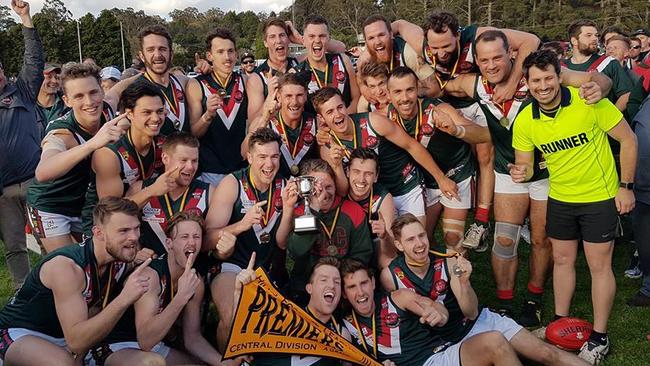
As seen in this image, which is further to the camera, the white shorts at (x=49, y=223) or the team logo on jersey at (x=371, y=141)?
the team logo on jersey at (x=371, y=141)

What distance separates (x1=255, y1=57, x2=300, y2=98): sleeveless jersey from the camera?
20.4 feet

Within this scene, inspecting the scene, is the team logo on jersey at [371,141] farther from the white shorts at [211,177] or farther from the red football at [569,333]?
the red football at [569,333]

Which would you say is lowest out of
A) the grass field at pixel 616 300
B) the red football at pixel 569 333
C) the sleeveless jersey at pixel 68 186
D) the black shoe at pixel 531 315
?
the grass field at pixel 616 300

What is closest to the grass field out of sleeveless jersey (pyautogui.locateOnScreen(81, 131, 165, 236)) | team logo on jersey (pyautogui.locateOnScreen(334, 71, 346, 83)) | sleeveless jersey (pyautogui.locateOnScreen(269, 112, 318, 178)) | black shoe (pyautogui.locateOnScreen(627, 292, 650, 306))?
black shoe (pyautogui.locateOnScreen(627, 292, 650, 306))

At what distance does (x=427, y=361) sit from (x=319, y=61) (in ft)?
11.4

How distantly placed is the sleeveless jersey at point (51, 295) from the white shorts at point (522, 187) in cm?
344

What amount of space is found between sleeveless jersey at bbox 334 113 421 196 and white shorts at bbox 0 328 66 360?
110 inches

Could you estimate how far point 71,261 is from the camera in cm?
366

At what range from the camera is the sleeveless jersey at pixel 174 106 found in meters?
5.49

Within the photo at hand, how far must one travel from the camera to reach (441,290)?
13.9 ft

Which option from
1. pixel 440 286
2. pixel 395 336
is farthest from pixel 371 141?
pixel 395 336

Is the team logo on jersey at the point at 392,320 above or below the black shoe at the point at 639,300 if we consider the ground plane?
above

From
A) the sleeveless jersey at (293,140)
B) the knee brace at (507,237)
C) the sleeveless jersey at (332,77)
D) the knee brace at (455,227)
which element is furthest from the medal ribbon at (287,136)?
the knee brace at (507,237)

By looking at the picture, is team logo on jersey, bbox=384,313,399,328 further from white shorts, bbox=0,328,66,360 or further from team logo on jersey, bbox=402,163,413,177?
white shorts, bbox=0,328,66,360
